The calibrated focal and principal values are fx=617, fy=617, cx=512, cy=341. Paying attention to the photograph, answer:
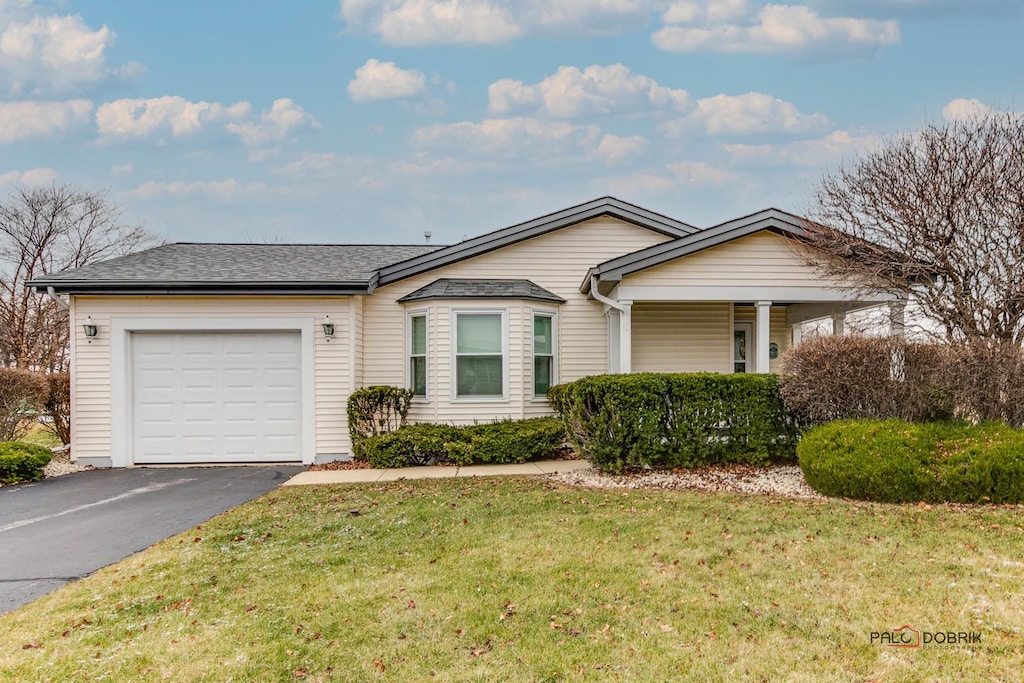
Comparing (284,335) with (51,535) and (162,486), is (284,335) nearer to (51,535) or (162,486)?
(162,486)

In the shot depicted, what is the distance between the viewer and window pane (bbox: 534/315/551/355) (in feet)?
37.3

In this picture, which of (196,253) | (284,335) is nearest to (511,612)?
(284,335)

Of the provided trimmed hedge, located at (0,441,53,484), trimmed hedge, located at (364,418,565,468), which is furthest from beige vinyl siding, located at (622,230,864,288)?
trimmed hedge, located at (0,441,53,484)

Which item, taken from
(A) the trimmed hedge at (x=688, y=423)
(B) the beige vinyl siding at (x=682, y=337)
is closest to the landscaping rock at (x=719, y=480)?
(A) the trimmed hedge at (x=688, y=423)

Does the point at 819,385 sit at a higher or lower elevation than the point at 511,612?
higher

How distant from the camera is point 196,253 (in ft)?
41.1

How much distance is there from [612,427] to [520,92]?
44.5 ft

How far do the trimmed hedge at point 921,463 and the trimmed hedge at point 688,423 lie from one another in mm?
1463

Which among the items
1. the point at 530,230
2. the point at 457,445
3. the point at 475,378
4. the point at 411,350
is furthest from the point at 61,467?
the point at 530,230

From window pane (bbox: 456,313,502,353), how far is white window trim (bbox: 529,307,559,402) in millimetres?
602

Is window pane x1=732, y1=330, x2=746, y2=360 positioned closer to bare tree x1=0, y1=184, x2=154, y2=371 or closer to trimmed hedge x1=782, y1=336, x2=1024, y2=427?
trimmed hedge x1=782, y1=336, x2=1024, y2=427

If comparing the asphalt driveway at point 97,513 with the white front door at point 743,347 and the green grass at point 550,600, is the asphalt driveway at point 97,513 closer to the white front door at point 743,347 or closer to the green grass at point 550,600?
the green grass at point 550,600

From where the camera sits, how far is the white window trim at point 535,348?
1117cm

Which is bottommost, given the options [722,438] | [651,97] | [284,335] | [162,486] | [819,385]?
[162,486]
